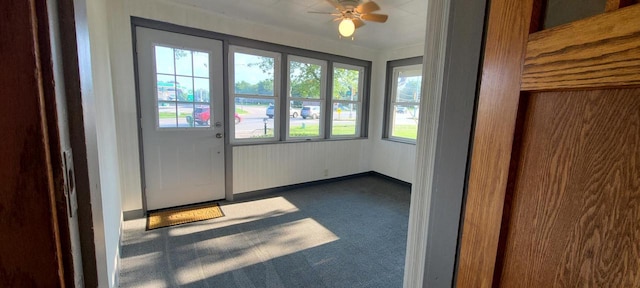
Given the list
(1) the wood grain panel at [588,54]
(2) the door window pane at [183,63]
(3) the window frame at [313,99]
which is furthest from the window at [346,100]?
(1) the wood grain panel at [588,54]

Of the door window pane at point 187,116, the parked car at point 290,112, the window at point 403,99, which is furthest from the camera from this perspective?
the window at point 403,99

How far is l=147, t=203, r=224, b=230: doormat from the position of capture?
9.48ft

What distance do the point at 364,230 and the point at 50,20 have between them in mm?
2918

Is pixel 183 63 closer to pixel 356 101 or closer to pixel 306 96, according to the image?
pixel 306 96

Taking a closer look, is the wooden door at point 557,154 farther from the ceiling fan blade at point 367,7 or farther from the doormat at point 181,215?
the doormat at point 181,215

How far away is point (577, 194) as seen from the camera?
459 millimetres

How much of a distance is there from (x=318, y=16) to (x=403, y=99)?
2.17 meters

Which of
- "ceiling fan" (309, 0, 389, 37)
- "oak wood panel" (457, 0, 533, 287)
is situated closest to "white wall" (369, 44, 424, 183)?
"ceiling fan" (309, 0, 389, 37)

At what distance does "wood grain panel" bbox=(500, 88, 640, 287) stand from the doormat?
10.2 feet

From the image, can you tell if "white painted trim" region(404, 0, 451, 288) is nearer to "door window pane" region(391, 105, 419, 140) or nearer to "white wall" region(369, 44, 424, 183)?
"white wall" region(369, 44, 424, 183)

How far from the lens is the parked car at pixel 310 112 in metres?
4.27

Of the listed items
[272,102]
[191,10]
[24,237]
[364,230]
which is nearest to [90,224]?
[24,237]

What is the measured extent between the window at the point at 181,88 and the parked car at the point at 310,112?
1.46 metres

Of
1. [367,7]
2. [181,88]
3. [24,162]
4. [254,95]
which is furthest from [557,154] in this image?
[254,95]
